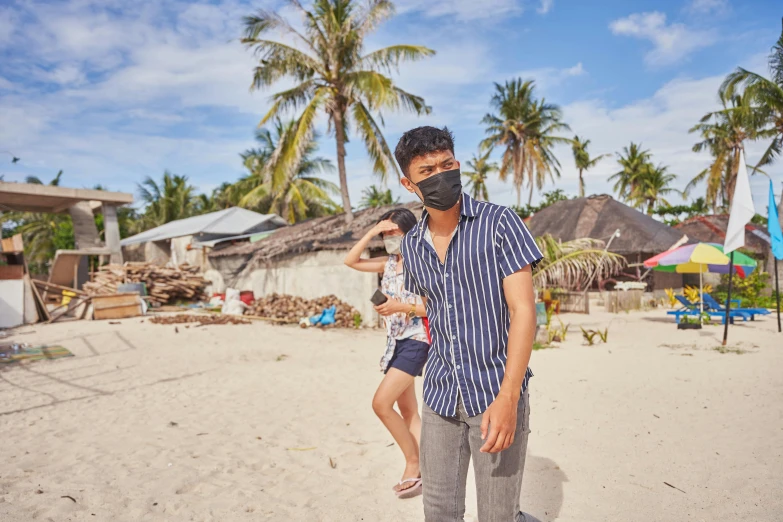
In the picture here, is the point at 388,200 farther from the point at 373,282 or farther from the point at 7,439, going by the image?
the point at 7,439

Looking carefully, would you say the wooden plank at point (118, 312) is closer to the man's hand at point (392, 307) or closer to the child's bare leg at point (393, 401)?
the child's bare leg at point (393, 401)

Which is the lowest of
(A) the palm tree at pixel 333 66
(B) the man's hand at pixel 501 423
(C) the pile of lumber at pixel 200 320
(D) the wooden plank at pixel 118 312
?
(C) the pile of lumber at pixel 200 320

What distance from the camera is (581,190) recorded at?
4291 cm

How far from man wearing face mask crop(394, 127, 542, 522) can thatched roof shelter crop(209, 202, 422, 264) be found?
10.2 metres

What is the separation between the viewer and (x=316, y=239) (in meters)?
14.9

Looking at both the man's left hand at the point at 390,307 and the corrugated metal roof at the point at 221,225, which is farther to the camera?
the corrugated metal roof at the point at 221,225

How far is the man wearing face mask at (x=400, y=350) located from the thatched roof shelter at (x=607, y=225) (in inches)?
776

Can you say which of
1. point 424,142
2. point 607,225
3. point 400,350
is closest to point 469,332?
point 424,142

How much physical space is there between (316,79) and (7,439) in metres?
14.1

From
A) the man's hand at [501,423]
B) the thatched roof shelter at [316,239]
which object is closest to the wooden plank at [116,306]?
the thatched roof shelter at [316,239]

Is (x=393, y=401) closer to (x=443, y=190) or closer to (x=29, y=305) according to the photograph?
(x=443, y=190)

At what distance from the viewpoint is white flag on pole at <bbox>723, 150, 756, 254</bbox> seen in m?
8.48

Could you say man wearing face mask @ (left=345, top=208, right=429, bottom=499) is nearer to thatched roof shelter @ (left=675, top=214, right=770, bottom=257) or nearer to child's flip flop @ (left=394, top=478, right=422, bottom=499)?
child's flip flop @ (left=394, top=478, right=422, bottom=499)

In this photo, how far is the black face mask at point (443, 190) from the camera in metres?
1.92
